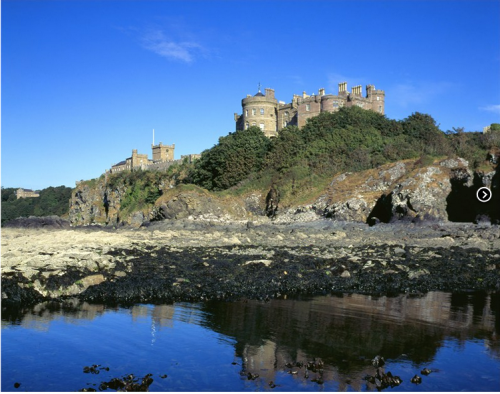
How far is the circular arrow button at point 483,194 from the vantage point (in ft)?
104

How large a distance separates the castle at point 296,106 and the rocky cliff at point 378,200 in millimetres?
17401

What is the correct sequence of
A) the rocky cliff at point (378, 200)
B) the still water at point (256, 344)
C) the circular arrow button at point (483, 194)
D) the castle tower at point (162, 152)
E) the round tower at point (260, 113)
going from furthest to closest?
the castle tower at point (162, 152)
the round tower at point (260, 113)
the circular arrow button at point (483, 194)
the rocky cliff at point (378, 200)
the still water at point (256, 344)

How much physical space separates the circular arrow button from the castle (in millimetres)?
23912

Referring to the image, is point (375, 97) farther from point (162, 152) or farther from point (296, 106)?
point (162, 152)

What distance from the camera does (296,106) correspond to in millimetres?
58688

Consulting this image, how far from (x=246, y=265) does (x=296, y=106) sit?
42988mm

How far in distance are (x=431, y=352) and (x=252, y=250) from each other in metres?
12.5

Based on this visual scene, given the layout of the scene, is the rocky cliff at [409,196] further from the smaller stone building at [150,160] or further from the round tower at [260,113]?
the smaller stone building at [150,160]

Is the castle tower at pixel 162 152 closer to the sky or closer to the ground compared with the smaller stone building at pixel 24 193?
closer to the sky

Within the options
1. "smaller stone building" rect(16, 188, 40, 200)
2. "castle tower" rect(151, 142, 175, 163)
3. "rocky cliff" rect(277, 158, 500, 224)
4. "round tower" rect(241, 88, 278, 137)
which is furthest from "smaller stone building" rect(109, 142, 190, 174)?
"smaller stone building" rect(16, 188, 40, 200)

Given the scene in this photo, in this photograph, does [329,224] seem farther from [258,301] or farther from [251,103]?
[251,103]

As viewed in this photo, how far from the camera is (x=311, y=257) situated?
2014cm

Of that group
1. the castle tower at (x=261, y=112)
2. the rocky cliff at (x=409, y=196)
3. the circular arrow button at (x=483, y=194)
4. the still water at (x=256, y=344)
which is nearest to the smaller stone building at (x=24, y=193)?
the castle tower at (x=261, y=112)

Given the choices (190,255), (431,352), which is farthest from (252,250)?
(431,352)
